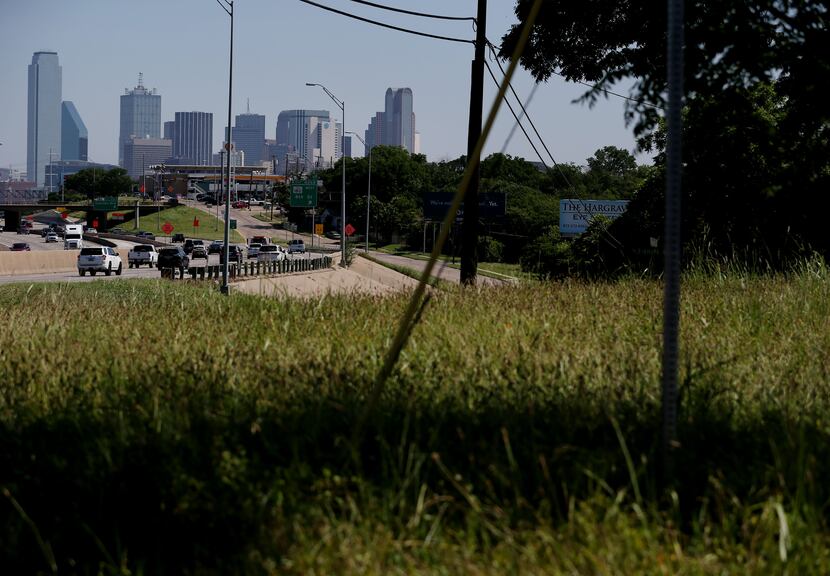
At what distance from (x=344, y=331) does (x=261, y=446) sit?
3.50 metres

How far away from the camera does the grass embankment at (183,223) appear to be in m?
148

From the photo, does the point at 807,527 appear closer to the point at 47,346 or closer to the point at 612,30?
the point at 47,346

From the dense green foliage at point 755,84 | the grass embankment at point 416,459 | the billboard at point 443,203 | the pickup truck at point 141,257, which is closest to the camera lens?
the grass embankment at point 416,459

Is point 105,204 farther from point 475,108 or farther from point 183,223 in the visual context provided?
point 475,108

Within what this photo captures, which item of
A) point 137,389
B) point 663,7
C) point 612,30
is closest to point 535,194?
point 612,30

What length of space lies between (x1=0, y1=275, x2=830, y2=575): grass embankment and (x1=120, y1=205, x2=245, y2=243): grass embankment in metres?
134

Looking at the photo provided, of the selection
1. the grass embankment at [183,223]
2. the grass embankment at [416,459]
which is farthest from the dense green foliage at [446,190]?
the grass embankment at [416,459]

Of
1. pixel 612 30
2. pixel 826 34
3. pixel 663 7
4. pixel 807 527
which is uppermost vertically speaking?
pixel 612 30

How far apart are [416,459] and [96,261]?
5478 centimetres

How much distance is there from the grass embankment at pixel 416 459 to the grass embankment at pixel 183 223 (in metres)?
134

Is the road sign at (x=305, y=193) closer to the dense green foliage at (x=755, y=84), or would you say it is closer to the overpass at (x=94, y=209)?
the overpass at (x=94, y=209)

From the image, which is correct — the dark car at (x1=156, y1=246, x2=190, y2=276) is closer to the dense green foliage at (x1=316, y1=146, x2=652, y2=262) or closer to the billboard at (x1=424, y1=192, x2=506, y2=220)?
the billboard at (x1=424, y1=192, x2=506, y2=220)

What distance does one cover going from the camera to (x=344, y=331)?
861cm

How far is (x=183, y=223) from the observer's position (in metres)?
158
